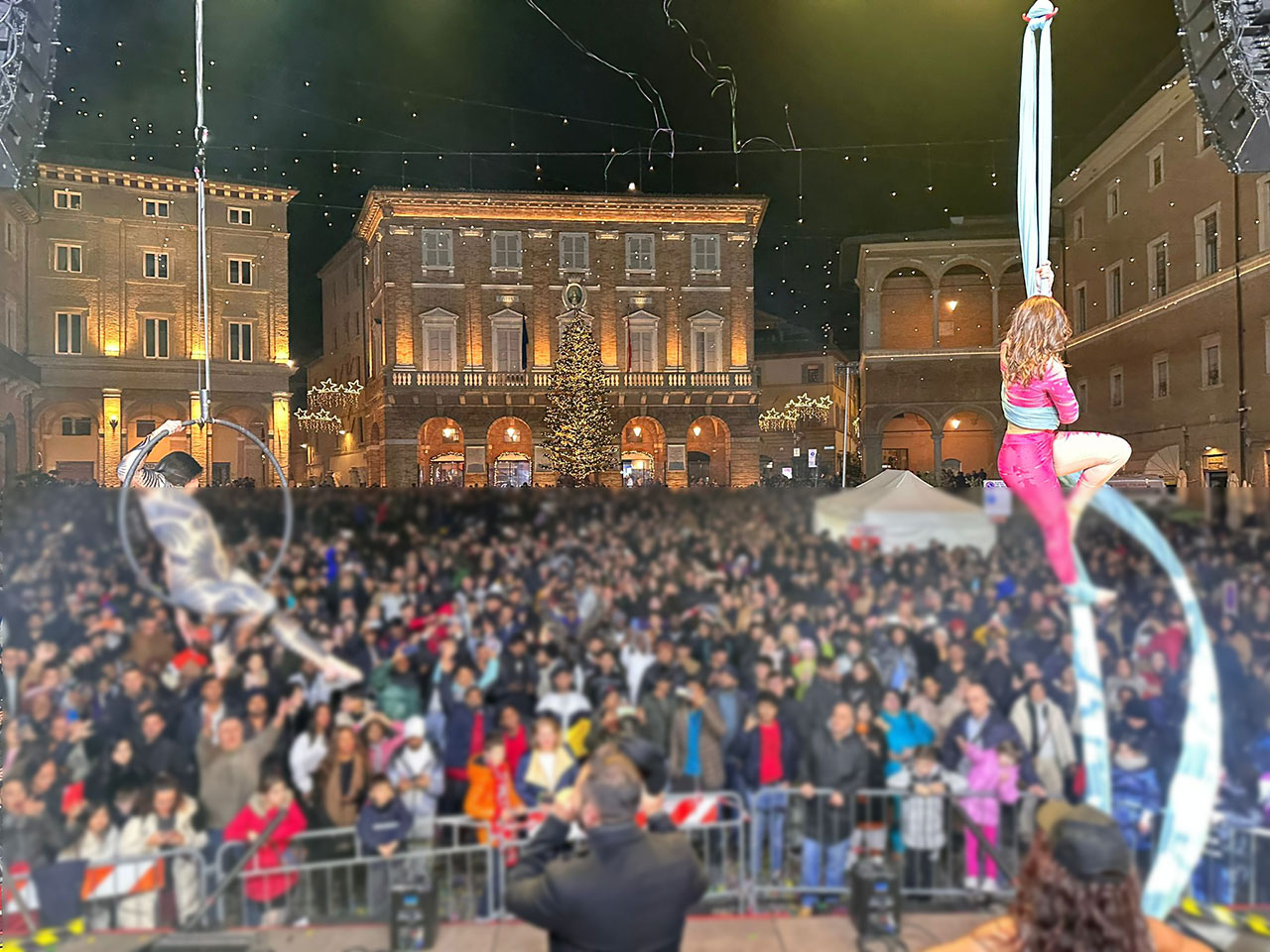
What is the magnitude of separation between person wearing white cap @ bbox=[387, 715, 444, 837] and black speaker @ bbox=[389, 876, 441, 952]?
0.74 feet

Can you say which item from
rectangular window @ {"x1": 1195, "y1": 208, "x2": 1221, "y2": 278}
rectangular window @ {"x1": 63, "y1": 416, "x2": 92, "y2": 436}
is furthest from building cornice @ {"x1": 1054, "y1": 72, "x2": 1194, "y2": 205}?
rectangular window @ {"x1": 63, "y1": 416, "x2": 92, "y2": 436}

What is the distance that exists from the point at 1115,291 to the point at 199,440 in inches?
Answer: 1008

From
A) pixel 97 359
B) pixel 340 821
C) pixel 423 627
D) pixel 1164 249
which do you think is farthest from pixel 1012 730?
pixel 97 359

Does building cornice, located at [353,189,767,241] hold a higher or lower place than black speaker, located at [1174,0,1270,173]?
higher

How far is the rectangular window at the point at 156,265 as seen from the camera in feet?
71.4

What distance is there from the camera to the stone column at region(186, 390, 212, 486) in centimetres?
2023

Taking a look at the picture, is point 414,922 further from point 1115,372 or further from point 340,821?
point 1115,372

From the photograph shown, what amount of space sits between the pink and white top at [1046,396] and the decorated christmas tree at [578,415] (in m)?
23.7

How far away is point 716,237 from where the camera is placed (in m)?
34.2

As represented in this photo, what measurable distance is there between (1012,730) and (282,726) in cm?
307

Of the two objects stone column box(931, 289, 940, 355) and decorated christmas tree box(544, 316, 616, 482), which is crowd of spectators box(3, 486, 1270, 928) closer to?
decorated christmas tree box(544, 316, 616, 482)

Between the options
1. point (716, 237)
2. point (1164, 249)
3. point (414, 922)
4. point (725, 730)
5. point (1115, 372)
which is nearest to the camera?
point (414, 922)

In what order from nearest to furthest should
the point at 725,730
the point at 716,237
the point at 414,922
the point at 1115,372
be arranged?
the point at 414,922 < the point at 725,730 < the point at 1115,372 < the point at 716,237

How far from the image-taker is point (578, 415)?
28.9m
